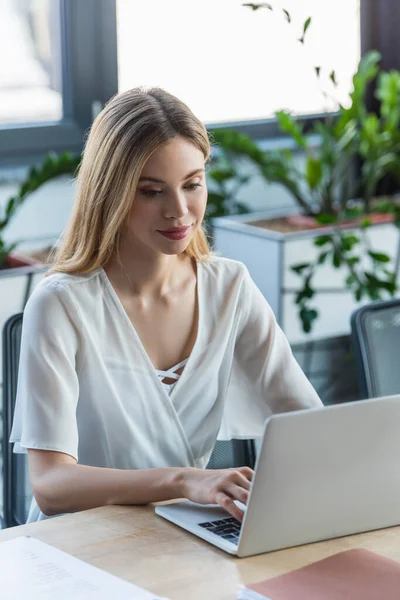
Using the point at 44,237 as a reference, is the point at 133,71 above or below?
above

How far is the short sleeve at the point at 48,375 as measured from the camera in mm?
1618

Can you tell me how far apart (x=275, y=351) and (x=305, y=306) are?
1.61 meters

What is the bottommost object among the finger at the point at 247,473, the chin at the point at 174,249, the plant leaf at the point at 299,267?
the finger at the point at 247,473

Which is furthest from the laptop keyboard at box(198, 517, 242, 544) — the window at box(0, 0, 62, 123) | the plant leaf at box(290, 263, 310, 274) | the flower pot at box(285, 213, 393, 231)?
the window at box(0, 0, 62, 123)

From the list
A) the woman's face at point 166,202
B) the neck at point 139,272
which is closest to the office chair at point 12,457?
the neck at point 139,272

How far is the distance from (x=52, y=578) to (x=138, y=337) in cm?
61

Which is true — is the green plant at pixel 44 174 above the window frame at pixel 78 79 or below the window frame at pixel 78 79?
below

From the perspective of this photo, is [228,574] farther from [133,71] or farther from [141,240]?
[133,71]

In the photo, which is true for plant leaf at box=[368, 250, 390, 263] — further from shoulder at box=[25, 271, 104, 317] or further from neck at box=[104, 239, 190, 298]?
shoulder at box=[25, 271, 104, 317]

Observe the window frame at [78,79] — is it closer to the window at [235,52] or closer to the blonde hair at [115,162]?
the window at [235,52]

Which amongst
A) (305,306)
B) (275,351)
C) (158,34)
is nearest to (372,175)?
(305,306)

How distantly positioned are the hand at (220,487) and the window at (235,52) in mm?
2406

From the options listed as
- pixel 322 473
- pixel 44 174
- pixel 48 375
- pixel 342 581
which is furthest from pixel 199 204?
pixel 44 174

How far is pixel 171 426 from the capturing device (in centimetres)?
176
